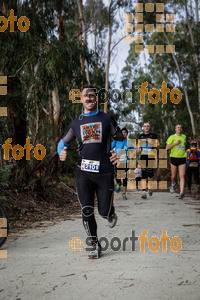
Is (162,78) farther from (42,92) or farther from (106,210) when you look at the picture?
(106,210)

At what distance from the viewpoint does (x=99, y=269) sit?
3.92 meters

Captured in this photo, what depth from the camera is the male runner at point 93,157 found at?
445 cm

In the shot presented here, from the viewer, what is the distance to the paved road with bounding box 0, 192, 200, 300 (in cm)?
324

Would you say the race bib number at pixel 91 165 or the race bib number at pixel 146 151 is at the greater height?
the race bib number at pixel 91 165

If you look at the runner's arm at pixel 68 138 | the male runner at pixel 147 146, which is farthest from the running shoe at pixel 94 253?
the male runner at pixel 147 146

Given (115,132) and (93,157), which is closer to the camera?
(93,157)

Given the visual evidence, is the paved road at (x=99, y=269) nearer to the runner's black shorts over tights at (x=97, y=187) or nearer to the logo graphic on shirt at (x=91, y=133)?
the runner's black shorts over tights at (x=97, y=187)

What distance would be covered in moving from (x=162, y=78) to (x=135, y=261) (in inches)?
1251

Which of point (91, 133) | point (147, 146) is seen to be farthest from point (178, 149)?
point (91, 133)

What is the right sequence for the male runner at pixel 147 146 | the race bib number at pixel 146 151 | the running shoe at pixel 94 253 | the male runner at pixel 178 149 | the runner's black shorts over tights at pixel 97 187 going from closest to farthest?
the running shoe at pixel 94 253, the runner's black shorts over tights at pixel 97 187, the male runner at pixel 147 146, the race bib number at pixel 146 151, the male runner at pixel 178 149

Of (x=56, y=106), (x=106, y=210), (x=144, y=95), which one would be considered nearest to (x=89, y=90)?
(x=106, y=210)

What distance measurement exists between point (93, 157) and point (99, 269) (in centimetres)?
121

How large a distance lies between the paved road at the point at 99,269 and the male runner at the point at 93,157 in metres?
0.43

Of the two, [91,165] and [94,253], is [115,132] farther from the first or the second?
[94,253]
